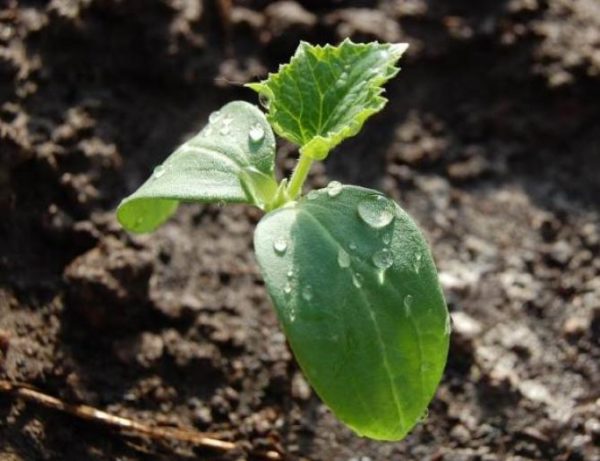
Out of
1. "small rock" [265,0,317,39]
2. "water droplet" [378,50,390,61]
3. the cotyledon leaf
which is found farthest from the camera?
"small rock" [265,0,317,39]

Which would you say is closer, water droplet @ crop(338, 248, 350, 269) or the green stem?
water droplet @ crop(338, 248, 350, 269)

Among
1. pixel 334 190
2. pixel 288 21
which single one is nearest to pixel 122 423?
pixel 334 190

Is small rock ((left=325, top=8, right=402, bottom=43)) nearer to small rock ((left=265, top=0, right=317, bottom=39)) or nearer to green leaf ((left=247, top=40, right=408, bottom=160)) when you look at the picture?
small rock ((left=265, top=0, right=317, bottom=39))

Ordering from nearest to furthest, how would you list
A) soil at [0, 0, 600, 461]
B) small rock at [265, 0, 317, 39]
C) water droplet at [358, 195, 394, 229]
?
water droplet at [358, 195, 394, 229], soil at [0, 0, 600, 461], small rock at [265, 0, 317, 39]

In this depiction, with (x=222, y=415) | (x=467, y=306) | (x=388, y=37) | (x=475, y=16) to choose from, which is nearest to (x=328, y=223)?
(x=222, y=415)

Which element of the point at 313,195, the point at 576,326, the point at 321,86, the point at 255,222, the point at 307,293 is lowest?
the point at 576,326

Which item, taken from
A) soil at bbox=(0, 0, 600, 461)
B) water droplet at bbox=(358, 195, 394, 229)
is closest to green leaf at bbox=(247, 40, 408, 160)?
water droplet at bbox=(358, 195, 394, 229)

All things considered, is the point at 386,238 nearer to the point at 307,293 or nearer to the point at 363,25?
the point at 307,293
